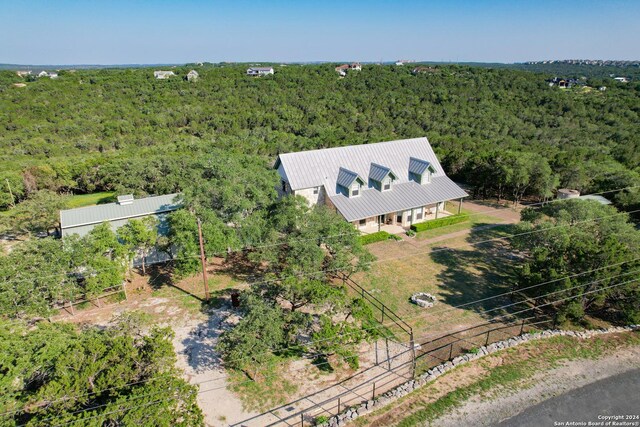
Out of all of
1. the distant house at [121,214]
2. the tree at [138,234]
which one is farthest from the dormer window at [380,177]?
the tree at [138,234]

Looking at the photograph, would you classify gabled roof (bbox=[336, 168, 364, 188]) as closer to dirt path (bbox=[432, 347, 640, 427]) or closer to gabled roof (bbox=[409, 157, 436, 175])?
gabled roof (bbox=[409, 157, 436, 175])

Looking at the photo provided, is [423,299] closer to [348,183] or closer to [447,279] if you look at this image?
[447,279]

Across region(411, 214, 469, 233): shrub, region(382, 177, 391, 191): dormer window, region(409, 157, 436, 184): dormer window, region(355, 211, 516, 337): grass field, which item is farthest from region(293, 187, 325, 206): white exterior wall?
region(409, 157, 436, 184): dormer window

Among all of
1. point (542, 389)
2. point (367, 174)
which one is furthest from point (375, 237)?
point (542, 389)

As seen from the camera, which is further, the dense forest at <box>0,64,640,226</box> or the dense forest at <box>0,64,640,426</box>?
the dense forest at <box>0,64,640,226</box>

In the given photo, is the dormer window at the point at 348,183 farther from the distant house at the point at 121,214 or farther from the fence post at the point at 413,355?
the fence post at the point at 413,355

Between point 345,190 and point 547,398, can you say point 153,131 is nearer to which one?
point 345,190
